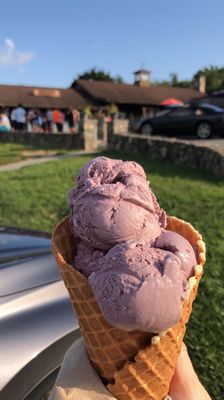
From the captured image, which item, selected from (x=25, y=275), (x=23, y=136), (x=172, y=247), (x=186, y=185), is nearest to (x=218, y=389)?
(x=25, y=275)

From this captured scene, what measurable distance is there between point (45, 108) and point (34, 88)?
4061 millimetres

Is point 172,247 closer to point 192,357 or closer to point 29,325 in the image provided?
point 29,325

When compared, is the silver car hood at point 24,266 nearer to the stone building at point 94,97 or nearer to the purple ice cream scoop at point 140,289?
the purple ice cream scoop at point 140,289

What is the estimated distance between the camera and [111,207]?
1.72 m

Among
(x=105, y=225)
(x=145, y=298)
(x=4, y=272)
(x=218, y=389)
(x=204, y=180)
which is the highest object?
(x=105, y=225)

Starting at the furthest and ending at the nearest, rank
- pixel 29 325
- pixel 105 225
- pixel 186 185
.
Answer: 1. pixel 186 185
2. pixel 29 325
3. pixel 105 225

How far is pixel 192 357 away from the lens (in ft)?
12.7

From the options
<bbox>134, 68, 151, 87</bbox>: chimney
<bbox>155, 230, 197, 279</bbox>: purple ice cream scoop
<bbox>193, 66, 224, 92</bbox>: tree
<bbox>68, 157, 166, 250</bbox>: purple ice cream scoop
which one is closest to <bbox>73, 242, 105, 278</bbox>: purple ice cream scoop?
<bbox>68, 157, 166, 250</bbox>: purple ice cream scoop

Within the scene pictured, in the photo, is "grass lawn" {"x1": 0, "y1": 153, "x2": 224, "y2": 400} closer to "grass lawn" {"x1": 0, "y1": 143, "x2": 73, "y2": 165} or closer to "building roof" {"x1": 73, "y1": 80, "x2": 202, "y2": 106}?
"grass lawn" {"x1": 0, "y1": 143, "x2": 73, "y2": 165}

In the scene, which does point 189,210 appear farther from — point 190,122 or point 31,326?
point 190,122

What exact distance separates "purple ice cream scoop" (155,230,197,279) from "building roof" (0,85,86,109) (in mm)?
33877

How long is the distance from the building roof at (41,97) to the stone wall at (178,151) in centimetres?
2400

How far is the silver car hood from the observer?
97.7 inches

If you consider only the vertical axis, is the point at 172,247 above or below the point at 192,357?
above
